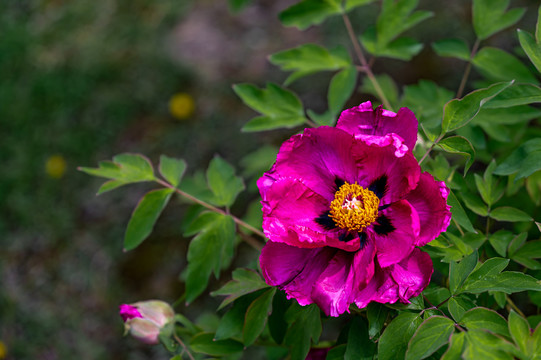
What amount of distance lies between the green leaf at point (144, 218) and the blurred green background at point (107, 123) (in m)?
1.42

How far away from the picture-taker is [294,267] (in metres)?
0.92

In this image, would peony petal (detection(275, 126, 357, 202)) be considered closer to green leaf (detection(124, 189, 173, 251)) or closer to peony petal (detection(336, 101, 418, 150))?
peony petal (detection(336, 101, 418, 150))

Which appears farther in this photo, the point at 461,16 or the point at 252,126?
the point at 461,16

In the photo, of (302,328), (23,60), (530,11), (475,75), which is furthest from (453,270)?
(23,60)

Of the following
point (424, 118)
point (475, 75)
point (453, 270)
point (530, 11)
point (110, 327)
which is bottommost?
point (110, 327)

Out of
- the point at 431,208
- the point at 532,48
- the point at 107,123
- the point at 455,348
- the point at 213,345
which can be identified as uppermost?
the point at 532,48

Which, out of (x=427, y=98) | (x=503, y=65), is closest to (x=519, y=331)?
(x=503, y=65)

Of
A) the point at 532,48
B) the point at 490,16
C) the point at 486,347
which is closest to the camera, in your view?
the point at 486,347

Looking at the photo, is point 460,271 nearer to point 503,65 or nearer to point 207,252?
point 207,252

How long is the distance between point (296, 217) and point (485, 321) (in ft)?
1.13

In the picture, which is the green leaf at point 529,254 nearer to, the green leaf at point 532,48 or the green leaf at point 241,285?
the green leaf at point 532,48

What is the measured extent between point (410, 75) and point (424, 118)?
149 cm

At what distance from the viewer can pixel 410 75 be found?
9.15 ft

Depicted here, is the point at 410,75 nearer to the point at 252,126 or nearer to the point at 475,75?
the point at 475,75
